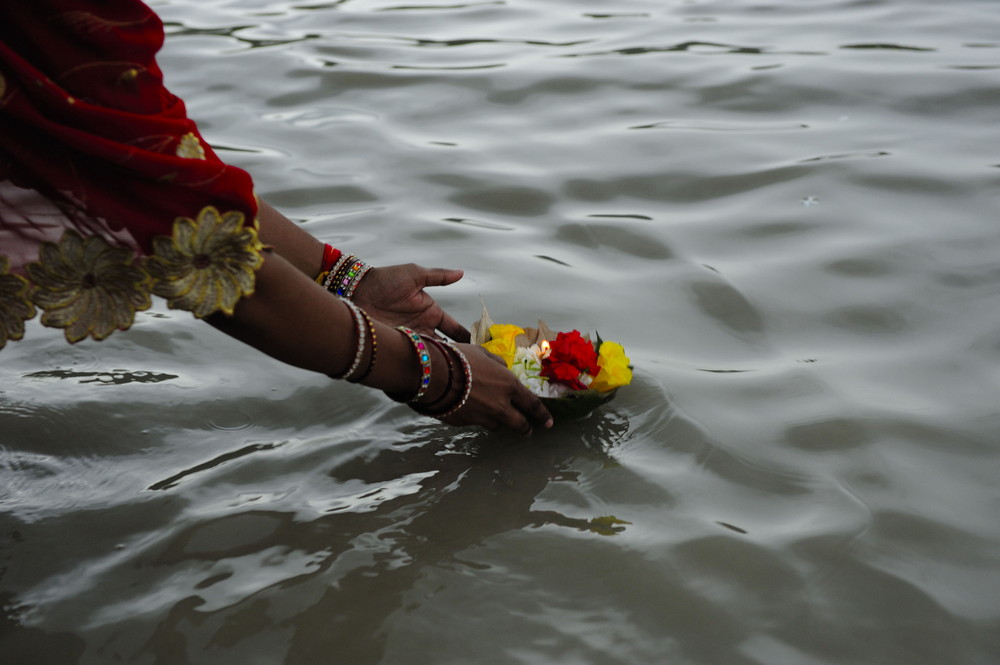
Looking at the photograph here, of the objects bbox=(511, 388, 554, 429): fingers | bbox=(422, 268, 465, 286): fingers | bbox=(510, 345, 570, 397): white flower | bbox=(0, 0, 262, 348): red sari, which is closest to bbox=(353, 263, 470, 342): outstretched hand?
bbox=(422, 268, 465, 286): fingers

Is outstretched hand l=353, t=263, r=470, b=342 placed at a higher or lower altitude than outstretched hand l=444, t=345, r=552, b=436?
higher

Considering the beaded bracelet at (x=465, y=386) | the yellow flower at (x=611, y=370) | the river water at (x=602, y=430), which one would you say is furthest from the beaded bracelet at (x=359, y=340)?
the yellow flower at (x=611, y=370)

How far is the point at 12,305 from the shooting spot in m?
1.69

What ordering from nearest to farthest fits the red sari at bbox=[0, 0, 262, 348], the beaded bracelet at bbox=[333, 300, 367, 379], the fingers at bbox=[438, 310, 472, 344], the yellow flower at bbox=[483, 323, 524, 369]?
1. the red sari at bbox=[0, 0, 262, 348]
2. the beaded bracelet at bbox=[333, 300, 367, 379]
3. the yellow flower at bbox=[483, 323, 524, 369]
4. the fingers at bbox=[438, 310, 472, 344]

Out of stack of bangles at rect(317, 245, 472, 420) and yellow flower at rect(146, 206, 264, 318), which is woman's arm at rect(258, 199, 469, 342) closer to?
stack of bangles at rect(317, 245, 472, 420)

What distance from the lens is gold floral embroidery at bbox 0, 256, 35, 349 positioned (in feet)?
5.45

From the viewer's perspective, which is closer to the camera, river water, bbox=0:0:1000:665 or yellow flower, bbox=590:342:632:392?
river water, bbox=0:0:1000:665

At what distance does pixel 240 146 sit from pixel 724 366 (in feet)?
8.54

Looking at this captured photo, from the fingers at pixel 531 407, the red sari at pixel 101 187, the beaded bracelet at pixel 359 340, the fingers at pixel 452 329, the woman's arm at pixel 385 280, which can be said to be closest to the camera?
the red sari at pixel 101 187

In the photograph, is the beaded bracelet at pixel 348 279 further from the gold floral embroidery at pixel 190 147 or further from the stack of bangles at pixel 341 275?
the gold floral embroidery at pixel 190 147

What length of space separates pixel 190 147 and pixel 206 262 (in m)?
0.21

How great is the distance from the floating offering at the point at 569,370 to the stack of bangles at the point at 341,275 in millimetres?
418

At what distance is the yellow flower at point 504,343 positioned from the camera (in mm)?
2369

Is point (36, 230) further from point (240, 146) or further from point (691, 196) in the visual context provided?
point (240, 146)
